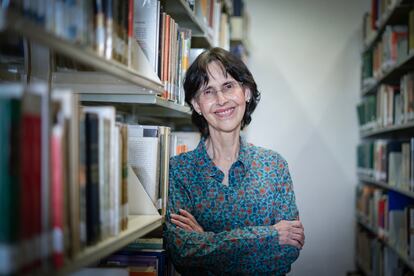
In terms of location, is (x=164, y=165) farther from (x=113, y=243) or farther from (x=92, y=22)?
(x=92, y=22)

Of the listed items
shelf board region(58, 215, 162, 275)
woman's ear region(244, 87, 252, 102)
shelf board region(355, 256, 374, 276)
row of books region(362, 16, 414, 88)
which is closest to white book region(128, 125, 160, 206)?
shelf board region(58, 215, 162, 275)

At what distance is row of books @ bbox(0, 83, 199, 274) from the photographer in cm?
72

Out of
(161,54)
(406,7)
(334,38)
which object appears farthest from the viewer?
(334,38)

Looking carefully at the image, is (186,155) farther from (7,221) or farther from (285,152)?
(285,152)

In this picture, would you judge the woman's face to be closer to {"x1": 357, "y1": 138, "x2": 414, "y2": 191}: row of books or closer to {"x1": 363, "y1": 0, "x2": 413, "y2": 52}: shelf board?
{"x1": 357, "y1": 138, "x2": 414, "y2": 191}: row of books

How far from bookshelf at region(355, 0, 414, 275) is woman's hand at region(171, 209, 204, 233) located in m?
1.42

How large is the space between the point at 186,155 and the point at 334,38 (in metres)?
3.03

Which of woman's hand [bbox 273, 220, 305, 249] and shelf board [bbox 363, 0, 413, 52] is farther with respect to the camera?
shelf board [bbox 363, 0, 413, 52]

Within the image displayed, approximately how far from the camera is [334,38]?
4.40 metres

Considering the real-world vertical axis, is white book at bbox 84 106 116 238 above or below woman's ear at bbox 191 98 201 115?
below

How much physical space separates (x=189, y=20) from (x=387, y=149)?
173cm

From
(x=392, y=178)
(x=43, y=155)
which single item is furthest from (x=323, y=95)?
(x=43, y=155)

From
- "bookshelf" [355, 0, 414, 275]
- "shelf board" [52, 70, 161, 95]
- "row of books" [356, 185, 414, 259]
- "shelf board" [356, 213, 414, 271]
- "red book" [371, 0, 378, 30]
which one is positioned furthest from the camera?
"red book" [371, 0, 378, 30]

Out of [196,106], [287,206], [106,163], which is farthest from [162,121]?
[106,163]
